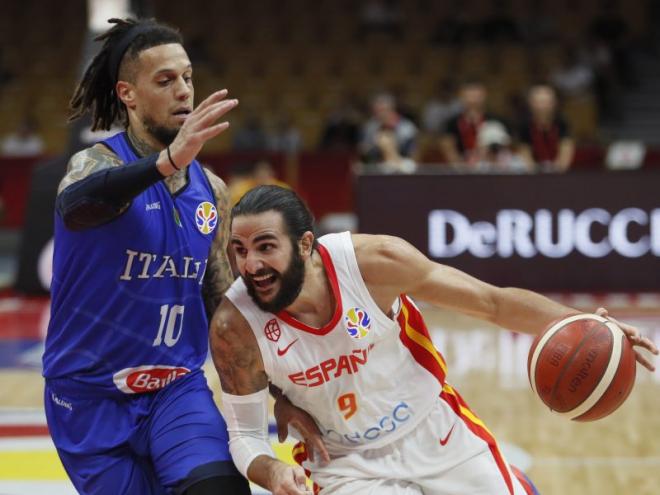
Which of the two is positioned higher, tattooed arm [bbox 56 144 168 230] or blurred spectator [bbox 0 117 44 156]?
tattooed arm [bbox 56 144 168 230]

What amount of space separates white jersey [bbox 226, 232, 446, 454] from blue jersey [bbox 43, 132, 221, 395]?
9.1 inches

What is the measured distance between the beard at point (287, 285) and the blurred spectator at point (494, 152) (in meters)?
7.77

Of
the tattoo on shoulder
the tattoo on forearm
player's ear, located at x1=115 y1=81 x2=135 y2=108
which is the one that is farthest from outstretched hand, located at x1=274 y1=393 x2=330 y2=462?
player's ear, located at x1=115 y1=81 x2=135 y2=108

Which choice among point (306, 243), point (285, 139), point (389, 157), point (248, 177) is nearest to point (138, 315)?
point (306, 243)

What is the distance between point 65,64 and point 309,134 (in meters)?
4.92

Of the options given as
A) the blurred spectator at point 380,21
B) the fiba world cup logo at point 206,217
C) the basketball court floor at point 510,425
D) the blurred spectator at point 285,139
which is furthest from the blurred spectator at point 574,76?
the fiba world cup logo at point 206,217

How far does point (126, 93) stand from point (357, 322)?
1123 mm

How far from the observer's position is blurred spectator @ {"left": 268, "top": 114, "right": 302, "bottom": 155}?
17.3 m

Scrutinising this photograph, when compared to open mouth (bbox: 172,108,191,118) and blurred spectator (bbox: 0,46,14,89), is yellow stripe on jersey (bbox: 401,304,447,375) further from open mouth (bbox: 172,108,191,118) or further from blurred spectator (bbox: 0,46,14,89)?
blurred spectator (bbox: 0,46,14,89)

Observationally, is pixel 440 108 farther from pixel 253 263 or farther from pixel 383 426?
pixel 253 263

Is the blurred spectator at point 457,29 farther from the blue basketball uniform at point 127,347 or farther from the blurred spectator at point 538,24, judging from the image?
the blue basketball uniform at point 127,347

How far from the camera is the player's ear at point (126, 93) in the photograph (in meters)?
3.84

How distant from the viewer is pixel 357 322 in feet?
12.0

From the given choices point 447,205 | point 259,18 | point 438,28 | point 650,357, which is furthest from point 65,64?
point 650,357
